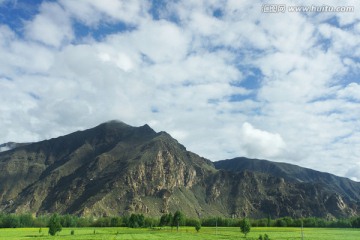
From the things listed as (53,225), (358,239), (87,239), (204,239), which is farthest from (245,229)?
(53,225)

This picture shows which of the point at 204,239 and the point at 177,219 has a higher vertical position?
the point at 177,219

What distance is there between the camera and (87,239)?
100m

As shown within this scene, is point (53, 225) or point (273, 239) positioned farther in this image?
point (53, 225)

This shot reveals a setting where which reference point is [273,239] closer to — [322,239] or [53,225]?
[322,239]

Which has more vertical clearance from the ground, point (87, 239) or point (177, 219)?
point (177, 219)

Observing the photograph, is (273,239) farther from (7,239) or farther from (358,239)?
(7,239)

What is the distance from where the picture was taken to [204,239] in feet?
329

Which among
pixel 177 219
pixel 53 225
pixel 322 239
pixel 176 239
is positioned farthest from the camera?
pixel 177 219

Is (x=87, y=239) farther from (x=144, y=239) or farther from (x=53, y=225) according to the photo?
(x=53, y=225)

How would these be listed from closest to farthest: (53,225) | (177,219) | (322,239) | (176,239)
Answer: (176,239), (322,239), (53,225), (177,219)

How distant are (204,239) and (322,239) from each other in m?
33.5

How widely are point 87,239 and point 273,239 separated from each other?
165ft

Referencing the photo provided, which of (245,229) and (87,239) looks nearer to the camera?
(87,239)

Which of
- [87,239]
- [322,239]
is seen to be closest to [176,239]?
[87,239]
